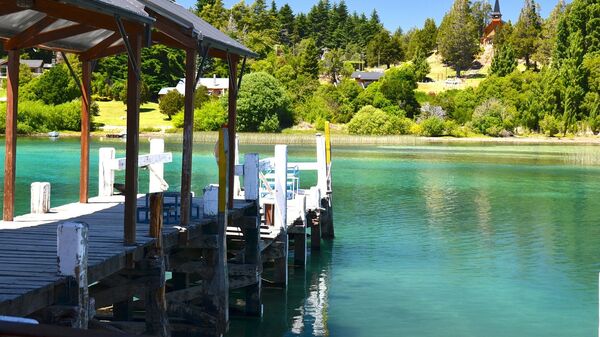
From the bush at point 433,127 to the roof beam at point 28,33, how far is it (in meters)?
84.7

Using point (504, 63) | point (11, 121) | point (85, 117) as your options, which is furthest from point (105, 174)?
point (504, 63)

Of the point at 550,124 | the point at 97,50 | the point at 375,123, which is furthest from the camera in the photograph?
the point at 375,123

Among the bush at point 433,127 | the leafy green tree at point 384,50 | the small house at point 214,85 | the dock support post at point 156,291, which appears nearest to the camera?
the dock support post at point 156,291

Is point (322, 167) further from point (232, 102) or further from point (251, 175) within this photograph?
point (251, 175)

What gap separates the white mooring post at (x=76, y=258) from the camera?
7.60m

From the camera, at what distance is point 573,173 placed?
55.2m

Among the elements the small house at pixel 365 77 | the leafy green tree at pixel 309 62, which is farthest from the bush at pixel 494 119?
the small house at pixel 365 77

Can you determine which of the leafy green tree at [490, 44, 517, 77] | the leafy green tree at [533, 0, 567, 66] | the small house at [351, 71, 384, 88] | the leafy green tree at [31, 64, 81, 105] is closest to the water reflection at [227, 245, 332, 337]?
the leafy green tree at [31, 64, 81, 105]

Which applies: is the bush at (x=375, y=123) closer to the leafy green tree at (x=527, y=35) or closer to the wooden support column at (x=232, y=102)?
the leafy green tree at (x=527, y=35)

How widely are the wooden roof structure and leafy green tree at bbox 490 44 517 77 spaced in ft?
357

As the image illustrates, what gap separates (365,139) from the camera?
8944 centimetres

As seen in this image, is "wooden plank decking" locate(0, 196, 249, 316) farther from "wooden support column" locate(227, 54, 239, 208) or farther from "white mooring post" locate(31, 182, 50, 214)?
"wooden support column" locate(227, 54, 239, 208)

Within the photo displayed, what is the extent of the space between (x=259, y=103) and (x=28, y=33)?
80145mm

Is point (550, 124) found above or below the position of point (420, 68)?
below
